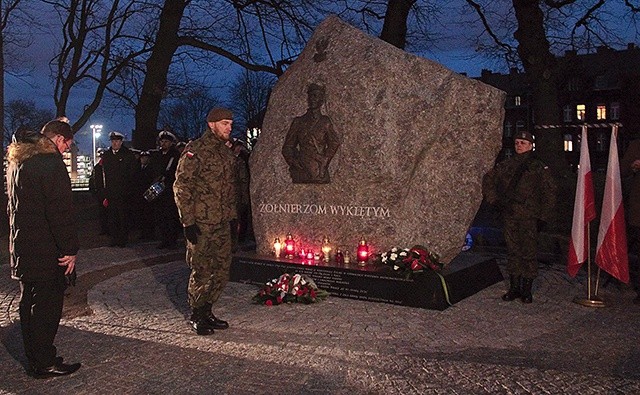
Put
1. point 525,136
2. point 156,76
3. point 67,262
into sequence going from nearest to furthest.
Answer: point 67,262 → point 525,136 → point 156,76

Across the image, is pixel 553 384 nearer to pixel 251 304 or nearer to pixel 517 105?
pixel 251 304

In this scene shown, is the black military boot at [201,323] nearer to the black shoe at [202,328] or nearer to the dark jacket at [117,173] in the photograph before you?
the black shoe at [202,328]

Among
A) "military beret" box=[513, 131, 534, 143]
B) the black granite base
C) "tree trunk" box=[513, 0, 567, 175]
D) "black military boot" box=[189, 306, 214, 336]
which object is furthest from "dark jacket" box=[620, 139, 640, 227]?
"tree trunk" box=[513, 0, 567, 175]

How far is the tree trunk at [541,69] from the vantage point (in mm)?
17844

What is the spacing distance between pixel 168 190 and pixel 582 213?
708 cm

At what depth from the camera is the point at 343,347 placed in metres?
5.50

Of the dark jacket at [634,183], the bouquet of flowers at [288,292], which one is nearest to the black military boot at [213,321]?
the bouquet of flowers at [288,292]

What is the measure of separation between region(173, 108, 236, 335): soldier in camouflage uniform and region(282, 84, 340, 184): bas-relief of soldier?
7.03ft

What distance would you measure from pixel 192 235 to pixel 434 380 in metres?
2.50

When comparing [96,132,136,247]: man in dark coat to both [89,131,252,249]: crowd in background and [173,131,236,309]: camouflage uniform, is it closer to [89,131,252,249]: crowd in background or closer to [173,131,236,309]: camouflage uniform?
[89,131,252,249]: crowd in background

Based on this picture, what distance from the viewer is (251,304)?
7266 mm

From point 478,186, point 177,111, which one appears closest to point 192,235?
point 478,186

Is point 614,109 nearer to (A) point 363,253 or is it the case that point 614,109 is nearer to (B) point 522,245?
(B) point 522,245

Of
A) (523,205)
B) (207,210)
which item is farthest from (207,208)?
(523,205)
